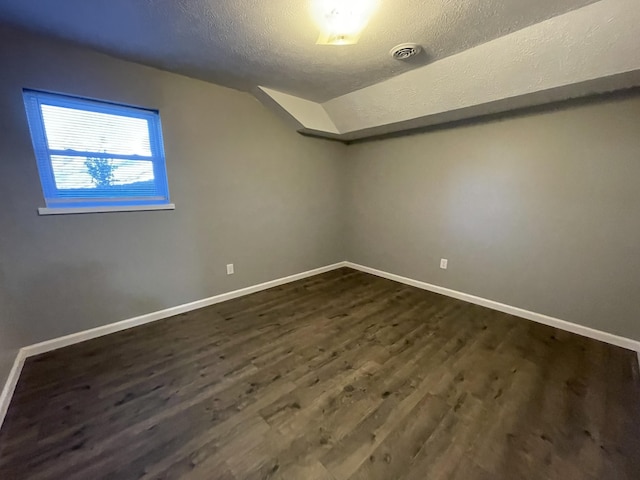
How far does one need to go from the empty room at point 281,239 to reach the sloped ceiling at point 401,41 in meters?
0.02

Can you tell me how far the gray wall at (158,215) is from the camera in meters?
1.98

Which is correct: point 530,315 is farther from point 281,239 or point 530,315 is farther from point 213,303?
point 213,303

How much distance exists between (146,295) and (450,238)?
3.28 meters

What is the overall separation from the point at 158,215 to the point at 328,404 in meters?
2.18

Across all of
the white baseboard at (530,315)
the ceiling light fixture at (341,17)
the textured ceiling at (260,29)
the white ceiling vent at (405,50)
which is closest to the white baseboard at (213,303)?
the white baseboard at (530,315)

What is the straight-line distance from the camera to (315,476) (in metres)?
1.29

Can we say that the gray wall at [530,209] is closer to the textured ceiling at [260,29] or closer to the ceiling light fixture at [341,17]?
the textured ceiling at [260,29]

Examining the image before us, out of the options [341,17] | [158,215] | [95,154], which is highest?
[341,17]

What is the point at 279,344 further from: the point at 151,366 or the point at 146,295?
the point at 146,295

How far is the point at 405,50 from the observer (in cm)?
201

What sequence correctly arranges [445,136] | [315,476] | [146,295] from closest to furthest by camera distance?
[315,476]
[146,295]
[445,136]

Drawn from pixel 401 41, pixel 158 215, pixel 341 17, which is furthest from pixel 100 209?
pixel 401 41

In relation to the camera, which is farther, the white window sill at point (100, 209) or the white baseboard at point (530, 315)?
the white baseboard at point (530, 315)

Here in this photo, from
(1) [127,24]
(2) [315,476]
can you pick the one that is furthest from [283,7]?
(2) [315,476]
